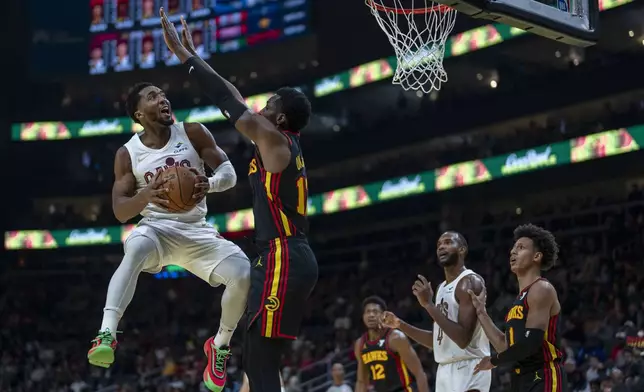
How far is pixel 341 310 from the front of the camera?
2414 centimetres

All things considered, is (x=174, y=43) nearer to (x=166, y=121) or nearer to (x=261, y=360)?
(x=166, y=121)

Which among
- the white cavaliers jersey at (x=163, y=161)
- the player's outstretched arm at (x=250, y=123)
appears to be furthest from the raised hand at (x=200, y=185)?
the player's outstretched arm at (x=250, y=123)

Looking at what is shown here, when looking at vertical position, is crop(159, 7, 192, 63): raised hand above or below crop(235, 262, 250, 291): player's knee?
above

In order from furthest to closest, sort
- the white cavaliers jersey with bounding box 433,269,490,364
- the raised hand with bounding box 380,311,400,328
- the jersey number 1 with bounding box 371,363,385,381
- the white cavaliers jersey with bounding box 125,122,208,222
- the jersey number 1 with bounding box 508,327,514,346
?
the jersey number 1 with bounding box 371,363,385,381, the white cavaliers jersey with bounding box 433,269,490,364, the raised hand with bounding box 380,311,400,328, the jersey number 1 with bounding box 508,327,514,346, the white cavaliers jersey with bounding box 125,122,208,222

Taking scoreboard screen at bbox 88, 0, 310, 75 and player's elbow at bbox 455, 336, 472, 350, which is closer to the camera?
player's elbow at bbox 455, 336, 472, 350

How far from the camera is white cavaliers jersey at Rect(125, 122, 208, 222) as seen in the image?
21.1 ft

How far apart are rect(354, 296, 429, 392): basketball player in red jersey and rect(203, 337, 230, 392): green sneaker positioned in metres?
3.44

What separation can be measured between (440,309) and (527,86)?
665 inches

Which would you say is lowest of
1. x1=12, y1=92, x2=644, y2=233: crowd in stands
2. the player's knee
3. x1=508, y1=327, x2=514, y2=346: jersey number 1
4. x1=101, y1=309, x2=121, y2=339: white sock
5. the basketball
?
x1=508, y1=327, x2=514, y2=346: jersey number 1

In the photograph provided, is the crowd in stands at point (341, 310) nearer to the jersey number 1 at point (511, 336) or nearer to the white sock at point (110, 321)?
the jersey number 1 at point (511, 336)

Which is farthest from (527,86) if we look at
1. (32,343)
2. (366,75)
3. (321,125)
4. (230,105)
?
(230,105)

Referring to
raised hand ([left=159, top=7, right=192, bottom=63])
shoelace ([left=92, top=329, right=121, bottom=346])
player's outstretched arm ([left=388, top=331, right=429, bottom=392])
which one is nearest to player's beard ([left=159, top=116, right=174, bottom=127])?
raised hand ([left=159, top=7, right=192, bottom=63])

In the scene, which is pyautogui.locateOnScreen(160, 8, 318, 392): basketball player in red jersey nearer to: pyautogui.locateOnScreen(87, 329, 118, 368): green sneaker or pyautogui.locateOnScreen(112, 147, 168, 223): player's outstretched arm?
pyautogui.locateOnScreen(112, 147, 168, 223): player's outstretched arm

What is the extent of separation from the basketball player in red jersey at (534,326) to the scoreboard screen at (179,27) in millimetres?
24223
